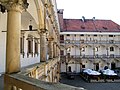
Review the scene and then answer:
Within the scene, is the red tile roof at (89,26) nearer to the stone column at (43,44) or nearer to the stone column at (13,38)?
the stone column at (43,44)

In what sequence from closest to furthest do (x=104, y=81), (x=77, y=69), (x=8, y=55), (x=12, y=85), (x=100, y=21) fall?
(x=12, y=85) < (x=8, y=55) < (x=104, y=81) < (x=77, y=69) < (x=100, y=21)

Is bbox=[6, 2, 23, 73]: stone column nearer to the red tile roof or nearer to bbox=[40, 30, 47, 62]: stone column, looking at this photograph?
bbox=[40, 30, 47, 62]: stone column

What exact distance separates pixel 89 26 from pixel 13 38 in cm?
4880

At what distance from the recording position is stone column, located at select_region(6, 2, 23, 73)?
5.35m

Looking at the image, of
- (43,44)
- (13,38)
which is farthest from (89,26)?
(13,38)

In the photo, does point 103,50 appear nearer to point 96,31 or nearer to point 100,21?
point 96,31

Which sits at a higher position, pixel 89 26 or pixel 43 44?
pixel 89 26

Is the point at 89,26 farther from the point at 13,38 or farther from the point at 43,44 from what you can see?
the point at 13,38

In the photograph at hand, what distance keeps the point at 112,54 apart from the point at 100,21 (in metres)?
10.00

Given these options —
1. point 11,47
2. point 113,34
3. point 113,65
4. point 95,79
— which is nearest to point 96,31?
point 113,34

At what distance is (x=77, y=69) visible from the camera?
166 ft

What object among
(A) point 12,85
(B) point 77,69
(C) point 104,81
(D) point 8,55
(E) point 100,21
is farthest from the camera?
(E) point 100,21

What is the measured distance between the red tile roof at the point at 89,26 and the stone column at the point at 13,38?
45352 mm

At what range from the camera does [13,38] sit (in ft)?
17.7
